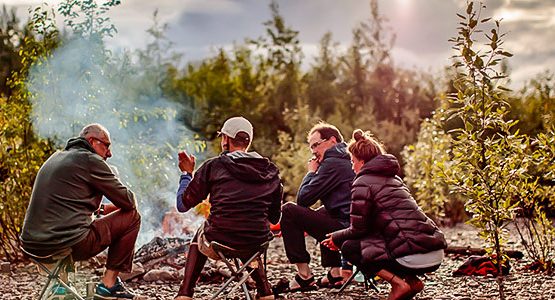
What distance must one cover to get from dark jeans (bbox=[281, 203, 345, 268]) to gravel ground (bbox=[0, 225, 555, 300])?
32cm

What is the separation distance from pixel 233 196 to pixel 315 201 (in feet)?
3.75

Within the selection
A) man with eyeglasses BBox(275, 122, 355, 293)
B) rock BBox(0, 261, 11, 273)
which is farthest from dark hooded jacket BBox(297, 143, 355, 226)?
rock BBox(0, 261, 11, 273)

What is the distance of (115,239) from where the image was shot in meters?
6.01

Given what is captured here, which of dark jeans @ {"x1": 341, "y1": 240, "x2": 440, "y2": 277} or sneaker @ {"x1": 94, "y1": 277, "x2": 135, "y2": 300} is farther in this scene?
sneaker @ {"x1": 94, "y1": 277, "x2": 135, "y2": 300}

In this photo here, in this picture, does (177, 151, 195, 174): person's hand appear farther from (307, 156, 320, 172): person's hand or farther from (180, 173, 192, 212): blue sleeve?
(307, 156, 320, 172): person's hand

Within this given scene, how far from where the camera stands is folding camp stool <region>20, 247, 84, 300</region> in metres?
5.76

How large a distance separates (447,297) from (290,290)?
3.93ft

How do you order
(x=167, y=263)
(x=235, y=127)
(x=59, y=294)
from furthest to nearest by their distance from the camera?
Answer: 1. (x=167, y=263)
2. (x=59, y=294)
3. (x=235, y=127)

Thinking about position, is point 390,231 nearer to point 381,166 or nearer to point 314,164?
point 381,166

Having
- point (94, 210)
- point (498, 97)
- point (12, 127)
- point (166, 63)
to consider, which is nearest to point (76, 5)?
point (12, 127)

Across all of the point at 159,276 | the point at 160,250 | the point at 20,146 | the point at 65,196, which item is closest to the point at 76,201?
the point at 65,196

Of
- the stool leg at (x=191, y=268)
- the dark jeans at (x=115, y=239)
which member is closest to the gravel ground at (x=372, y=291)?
the stool leg at (x=191, y=268)

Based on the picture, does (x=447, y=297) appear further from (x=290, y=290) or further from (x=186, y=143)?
(x=186, y=143)

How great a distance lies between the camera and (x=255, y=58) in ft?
57.6
